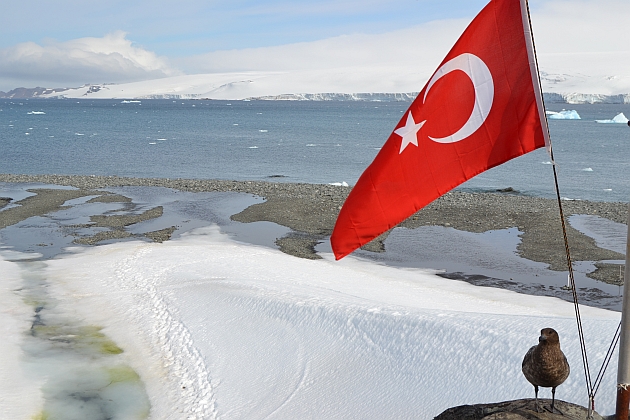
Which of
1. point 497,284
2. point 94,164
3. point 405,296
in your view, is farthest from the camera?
point 94,164

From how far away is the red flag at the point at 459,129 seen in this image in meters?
5.15

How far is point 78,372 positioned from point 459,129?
6870mm

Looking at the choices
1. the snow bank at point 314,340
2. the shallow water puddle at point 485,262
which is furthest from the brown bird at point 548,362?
the shallow water puddle at point 485,262

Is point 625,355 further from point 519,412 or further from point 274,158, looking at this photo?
point 274,158

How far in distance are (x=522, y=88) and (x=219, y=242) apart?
1490cm

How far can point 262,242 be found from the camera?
19500 millimetres

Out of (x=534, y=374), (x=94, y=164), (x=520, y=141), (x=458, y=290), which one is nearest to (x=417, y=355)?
(x=534, y=374)

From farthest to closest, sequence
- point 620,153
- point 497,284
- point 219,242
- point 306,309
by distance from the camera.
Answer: point 620,153
point 219,242
point 497,284
point 306,309

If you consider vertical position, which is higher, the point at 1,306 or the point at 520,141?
the point at 520,141

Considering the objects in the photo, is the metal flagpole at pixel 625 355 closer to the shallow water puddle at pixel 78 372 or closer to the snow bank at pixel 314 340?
the snow bank at pixel 314 340

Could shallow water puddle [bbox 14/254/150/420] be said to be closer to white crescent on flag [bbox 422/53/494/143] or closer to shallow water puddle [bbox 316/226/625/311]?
white crescent on flag [bbox 422/53/494/143]

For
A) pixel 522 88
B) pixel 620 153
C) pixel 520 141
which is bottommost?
pixel 620 153

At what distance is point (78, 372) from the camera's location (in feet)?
31.4

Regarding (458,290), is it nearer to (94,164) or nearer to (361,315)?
(361,315)
